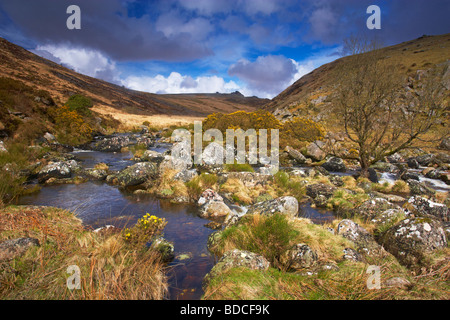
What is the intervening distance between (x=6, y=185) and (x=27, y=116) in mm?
16976

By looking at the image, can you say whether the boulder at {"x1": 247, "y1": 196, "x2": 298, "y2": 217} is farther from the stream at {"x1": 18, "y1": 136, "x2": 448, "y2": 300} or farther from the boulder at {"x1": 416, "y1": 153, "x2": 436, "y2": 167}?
the boulder at {"x1": 416, "y1": 153, "x2": 436, "y2": 167}

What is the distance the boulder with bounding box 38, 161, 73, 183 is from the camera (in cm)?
1084

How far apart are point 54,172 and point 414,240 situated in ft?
45.8

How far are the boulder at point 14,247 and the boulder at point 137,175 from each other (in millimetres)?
6829

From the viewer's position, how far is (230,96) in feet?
537

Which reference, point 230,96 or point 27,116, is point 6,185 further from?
point 230,96

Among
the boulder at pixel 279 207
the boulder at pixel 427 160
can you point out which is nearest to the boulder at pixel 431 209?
the boulder at pixel 279 207

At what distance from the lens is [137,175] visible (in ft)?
35.6

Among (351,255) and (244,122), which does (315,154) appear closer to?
(244,122)

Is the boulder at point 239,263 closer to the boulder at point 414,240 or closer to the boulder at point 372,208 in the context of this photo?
the boulder at point 414,240

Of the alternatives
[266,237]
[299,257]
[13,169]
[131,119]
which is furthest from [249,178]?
[131,119]

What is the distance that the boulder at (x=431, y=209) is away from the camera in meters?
7.42

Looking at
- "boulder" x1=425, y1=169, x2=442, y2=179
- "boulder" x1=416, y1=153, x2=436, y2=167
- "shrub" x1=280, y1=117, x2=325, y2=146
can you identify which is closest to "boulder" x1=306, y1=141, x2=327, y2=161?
"shrub" x1=280, y1=117, x2=325, y2=146
